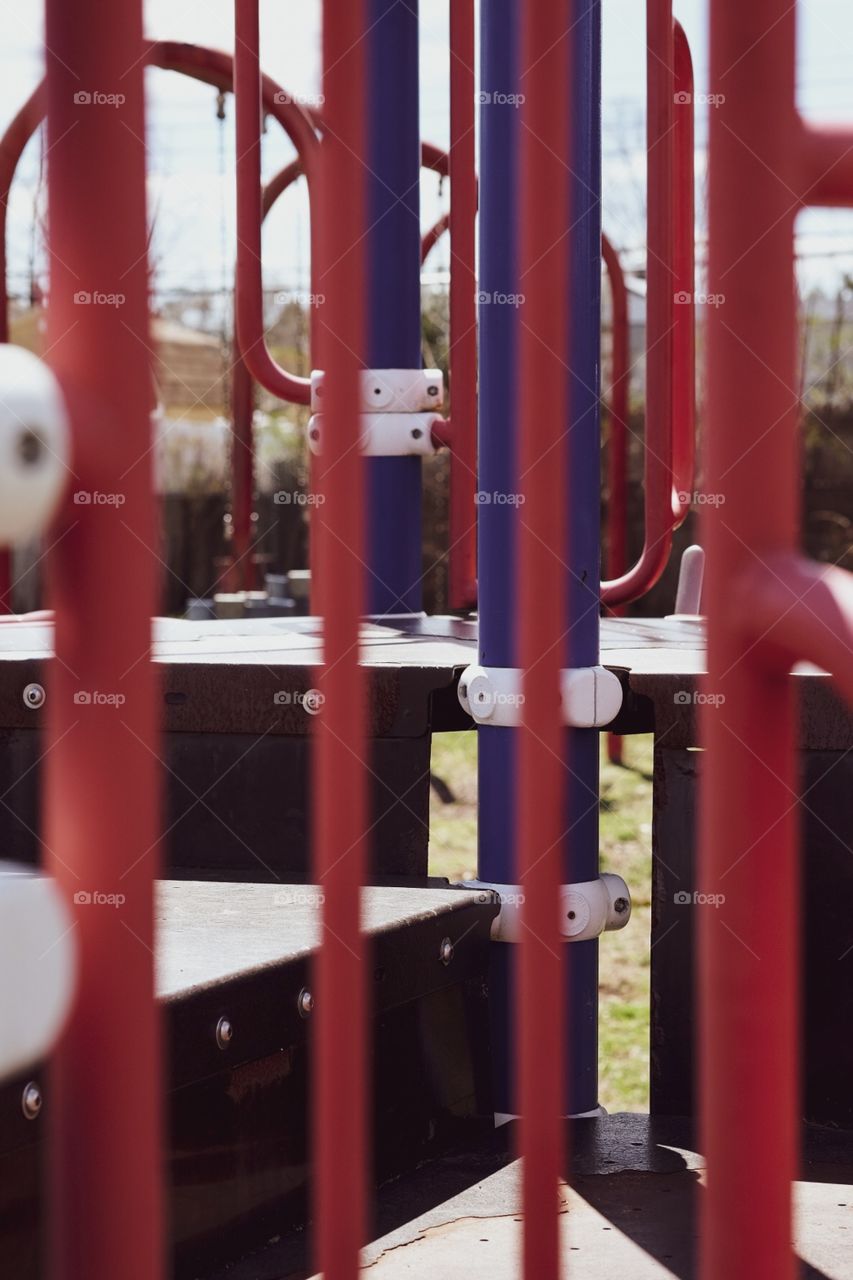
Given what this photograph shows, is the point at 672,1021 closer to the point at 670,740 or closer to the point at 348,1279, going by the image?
the point at 670,740

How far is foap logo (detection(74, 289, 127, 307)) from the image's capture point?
53 cm

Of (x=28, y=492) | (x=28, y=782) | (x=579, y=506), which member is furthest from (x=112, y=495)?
(x=28, y=782)

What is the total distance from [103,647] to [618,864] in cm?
409

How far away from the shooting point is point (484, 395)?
1.70m

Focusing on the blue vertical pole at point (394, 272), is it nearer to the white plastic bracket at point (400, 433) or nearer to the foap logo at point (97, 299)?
the white plastic bracket at point (400, 433)

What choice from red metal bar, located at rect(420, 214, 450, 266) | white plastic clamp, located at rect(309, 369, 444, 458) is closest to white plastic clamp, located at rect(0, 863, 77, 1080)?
white plastic clamp, located at rect(309, 369, 444, 458)

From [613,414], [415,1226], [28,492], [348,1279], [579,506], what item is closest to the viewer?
[28,492]

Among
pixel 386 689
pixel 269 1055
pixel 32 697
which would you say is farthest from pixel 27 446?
pixel 32 697

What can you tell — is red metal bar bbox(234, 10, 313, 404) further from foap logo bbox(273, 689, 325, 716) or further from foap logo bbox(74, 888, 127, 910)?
foap logo bbox(74, 888, 127, 910)

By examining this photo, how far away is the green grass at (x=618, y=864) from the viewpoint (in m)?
2.99

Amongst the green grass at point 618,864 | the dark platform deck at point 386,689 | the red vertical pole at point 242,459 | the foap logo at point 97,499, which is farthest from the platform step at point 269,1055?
the red vertical pole at point 242,459

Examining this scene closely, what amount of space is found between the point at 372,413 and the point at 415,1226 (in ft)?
5.59

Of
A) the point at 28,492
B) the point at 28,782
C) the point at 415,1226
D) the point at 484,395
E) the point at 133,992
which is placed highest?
the point at 484,395

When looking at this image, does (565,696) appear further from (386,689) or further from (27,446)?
(27,446)
